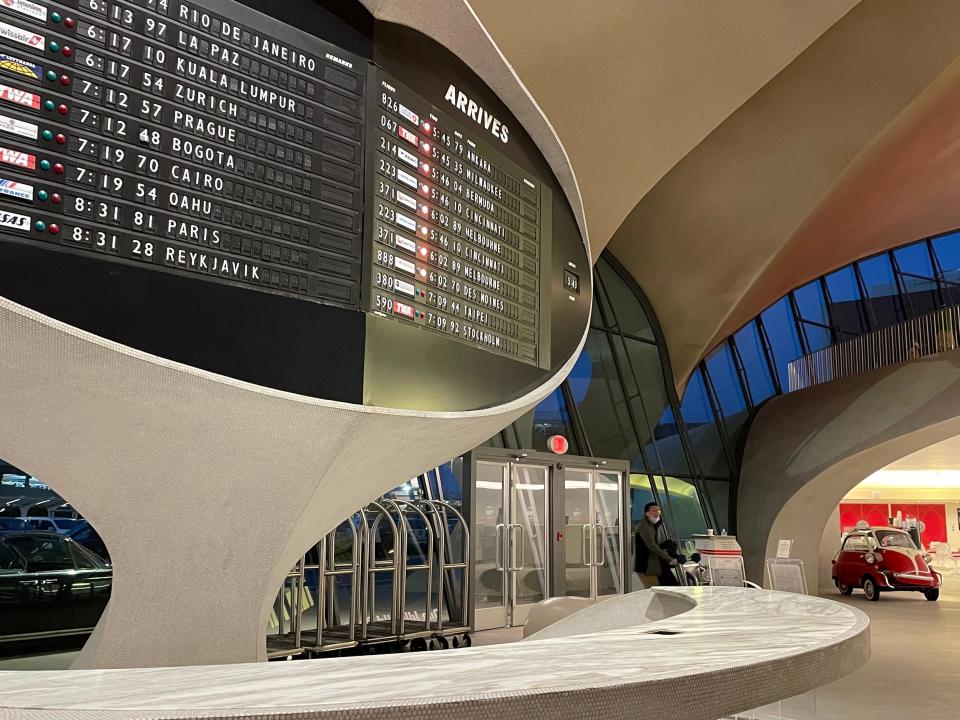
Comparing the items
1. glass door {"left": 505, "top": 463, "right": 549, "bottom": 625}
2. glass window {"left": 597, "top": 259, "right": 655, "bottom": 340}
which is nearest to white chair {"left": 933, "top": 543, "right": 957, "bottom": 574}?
glass window {"left": 597, "top": 259, "right": 655, "bottom": 340}

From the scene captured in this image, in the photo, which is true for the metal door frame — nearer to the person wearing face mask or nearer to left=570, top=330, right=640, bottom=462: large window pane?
left=570, top=330, right=640, bottom=462: large window pane

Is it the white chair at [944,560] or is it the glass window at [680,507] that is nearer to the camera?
the glass window at [680,507]

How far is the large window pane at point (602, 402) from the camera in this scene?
14406 millimetres

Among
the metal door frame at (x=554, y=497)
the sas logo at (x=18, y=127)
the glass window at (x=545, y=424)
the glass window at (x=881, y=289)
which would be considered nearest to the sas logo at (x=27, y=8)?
the sas logo at (x=18, y=127)

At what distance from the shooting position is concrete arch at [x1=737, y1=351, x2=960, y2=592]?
14883 mm

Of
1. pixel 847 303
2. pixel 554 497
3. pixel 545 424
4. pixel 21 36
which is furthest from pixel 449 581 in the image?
pixel 847 303

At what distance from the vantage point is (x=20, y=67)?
2336mm

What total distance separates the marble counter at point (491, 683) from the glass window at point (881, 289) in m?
19.0

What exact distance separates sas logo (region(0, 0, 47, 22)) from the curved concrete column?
86cm

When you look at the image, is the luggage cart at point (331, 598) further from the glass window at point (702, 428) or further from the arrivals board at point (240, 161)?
the glass window at point (702, 428)

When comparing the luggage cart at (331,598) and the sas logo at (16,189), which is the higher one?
the sas logo at (16,189)

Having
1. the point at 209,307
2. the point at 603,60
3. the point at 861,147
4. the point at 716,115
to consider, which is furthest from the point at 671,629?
the point at 861,147

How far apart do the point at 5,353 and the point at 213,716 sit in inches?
57.1

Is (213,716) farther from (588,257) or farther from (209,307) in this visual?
(588,257)
